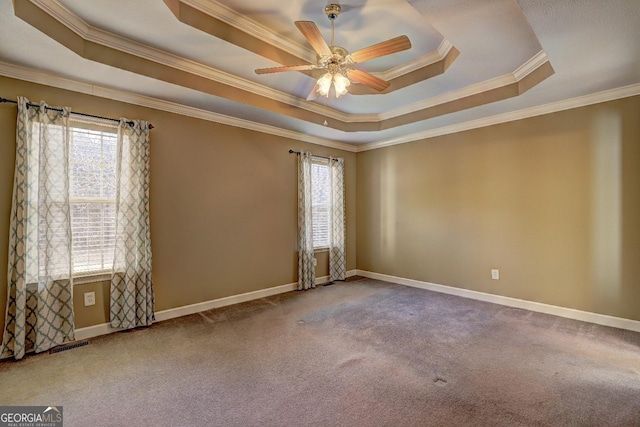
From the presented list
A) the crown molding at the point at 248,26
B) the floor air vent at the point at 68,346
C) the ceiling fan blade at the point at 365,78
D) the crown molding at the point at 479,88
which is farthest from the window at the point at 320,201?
the floor air vent at the point at 68,346

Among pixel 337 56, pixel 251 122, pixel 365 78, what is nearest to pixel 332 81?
pixel 337 56

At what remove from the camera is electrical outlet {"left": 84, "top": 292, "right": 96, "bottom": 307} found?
10.2 feet

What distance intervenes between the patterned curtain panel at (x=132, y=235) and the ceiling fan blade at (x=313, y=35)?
7.17ft

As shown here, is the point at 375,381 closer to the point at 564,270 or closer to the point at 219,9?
the point at 564,270

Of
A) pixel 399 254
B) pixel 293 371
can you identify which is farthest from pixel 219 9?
pixel 399 254

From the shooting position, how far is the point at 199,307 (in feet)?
12.7

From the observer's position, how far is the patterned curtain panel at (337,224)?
5.44m

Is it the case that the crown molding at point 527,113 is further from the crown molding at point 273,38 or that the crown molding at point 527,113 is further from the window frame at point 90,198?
the window frame at point 90,198

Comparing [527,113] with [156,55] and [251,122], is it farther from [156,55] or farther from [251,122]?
[156,55]

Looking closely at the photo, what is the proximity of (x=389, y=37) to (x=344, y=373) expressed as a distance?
306cm

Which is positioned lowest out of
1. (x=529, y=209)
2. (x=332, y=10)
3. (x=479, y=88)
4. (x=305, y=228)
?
(x=305, y=228)

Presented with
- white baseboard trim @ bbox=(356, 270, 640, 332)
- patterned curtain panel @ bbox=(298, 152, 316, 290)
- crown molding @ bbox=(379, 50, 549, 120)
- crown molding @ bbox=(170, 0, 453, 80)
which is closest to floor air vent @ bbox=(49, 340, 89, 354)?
patterned curtain panel @ bbox=(298, 152, 316, 290)

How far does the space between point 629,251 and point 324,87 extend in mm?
3637

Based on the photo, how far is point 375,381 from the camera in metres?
2.29
